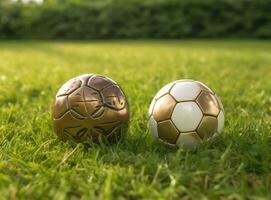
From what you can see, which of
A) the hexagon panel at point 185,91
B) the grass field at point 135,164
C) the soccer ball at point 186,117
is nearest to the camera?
the grass field at point 135,164

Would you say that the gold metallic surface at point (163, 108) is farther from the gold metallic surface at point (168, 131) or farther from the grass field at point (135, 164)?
the grass field at point (135, 164)

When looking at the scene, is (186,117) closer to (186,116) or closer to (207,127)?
(186,116)

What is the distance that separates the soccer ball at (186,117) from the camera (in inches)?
109

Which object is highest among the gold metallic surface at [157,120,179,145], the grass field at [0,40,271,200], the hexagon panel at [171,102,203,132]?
the hexagon panel at [171,102,203,132]

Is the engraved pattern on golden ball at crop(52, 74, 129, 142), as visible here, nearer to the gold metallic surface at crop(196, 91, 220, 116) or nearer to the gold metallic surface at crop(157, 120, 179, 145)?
the gold metallic surface at crop(157, 120, 179, 145)

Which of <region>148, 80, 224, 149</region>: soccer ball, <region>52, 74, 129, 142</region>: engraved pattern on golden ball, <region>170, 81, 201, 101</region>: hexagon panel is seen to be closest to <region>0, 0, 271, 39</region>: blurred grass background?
<region>170, 81, 201, 101</region>: hexagon panel

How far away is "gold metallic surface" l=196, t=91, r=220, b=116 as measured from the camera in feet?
9.24

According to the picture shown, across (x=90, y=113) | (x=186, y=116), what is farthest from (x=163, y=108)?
(x=90, y=113)

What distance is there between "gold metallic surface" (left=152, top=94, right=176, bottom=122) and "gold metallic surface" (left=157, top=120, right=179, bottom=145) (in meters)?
0.04

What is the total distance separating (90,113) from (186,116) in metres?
0.62

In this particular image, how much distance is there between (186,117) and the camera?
2.79 meters

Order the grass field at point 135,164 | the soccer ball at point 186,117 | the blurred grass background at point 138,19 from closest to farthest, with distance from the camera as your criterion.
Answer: the grass field at point 135,164 → the soccer ball at point 186,117 → the blurred grass background at point 138,19

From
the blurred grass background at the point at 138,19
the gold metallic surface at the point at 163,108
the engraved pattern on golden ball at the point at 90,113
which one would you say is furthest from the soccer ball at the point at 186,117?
the blurred grass background at the point at 138,19

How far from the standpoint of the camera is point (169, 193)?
6.81 ft
